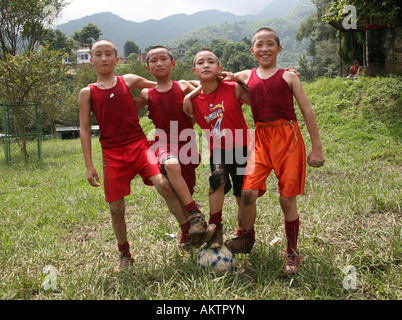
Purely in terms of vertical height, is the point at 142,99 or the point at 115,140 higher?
the point at 142,99

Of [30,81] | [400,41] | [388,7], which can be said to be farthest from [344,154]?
[30,81]

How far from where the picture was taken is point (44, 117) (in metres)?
31.5

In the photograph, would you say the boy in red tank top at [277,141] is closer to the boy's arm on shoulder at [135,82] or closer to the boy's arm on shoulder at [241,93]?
the boy's arm on shoulder at [241,93]

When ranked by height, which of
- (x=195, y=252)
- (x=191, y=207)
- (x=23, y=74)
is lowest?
(x=195, y=252)

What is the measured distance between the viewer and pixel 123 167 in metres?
3.37

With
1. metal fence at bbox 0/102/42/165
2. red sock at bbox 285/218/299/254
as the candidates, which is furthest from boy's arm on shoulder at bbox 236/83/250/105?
metal fence at bbox 0/102/42/165

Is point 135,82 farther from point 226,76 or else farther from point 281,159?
point 281,159

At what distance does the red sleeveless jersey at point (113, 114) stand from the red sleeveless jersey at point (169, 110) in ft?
0.92

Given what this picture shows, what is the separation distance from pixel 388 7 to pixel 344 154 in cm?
407

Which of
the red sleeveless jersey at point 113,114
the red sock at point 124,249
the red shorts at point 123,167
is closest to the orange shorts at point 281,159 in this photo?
the red shorts at point 123,167

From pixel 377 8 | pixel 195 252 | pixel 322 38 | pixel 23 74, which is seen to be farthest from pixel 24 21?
pixel 322 38

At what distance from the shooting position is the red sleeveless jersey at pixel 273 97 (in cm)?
312

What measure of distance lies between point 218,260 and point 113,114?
1737mm
